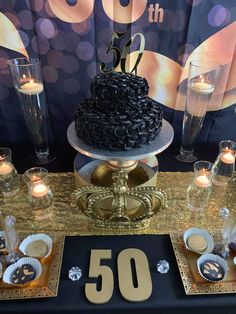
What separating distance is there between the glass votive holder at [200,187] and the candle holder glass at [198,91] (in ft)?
0.55

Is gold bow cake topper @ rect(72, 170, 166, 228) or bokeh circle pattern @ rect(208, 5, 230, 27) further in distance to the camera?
bokeh circle pattern @ rect(208, 5, 230, 27)

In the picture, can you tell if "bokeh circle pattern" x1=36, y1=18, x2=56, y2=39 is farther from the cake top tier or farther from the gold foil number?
the gold foil number

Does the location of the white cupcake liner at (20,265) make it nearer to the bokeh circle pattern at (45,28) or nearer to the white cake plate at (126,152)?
the white cake plate at (126,152)

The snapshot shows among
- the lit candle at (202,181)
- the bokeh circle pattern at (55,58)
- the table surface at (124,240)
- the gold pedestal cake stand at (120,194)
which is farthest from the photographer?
the bokeh circle pattern at (55,58)

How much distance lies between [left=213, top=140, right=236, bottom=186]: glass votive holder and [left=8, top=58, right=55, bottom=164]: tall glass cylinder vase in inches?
21.8

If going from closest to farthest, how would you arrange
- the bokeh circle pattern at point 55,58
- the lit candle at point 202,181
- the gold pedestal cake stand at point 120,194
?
the gold pedestal cake stand at point 120,194
the lit candle at point 202,181
the bokeh circle pattern at point 55,58

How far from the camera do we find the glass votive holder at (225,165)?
0.89 m

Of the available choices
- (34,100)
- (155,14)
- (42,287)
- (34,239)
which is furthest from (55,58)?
(42,287)

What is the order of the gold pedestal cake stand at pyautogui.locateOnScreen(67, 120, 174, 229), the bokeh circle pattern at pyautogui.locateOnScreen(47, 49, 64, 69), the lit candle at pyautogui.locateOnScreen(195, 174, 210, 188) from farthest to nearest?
the bokeh circle pattern at pyautogui.locateOnScreen(47, 49, 64, 69)
the lit candle at pyautogui.locateOnScreen(195, 174, 210, 188)
the gold pedestal cake stand at pyautogui.locateOnScreen(67, 120, 174, 229)

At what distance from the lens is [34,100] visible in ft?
2.93

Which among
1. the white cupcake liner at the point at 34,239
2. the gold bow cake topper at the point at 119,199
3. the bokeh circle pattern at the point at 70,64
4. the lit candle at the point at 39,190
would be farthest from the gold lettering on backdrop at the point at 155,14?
the white cupcake liner at the point at 34,239

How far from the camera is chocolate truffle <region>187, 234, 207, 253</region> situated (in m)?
0.65

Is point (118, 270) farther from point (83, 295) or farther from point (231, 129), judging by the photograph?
point (231, 129)

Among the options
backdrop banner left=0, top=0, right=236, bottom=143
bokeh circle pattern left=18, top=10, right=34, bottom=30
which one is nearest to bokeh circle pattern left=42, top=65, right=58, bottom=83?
backdrop banner left=0, top=0, right=236, bottom=143
